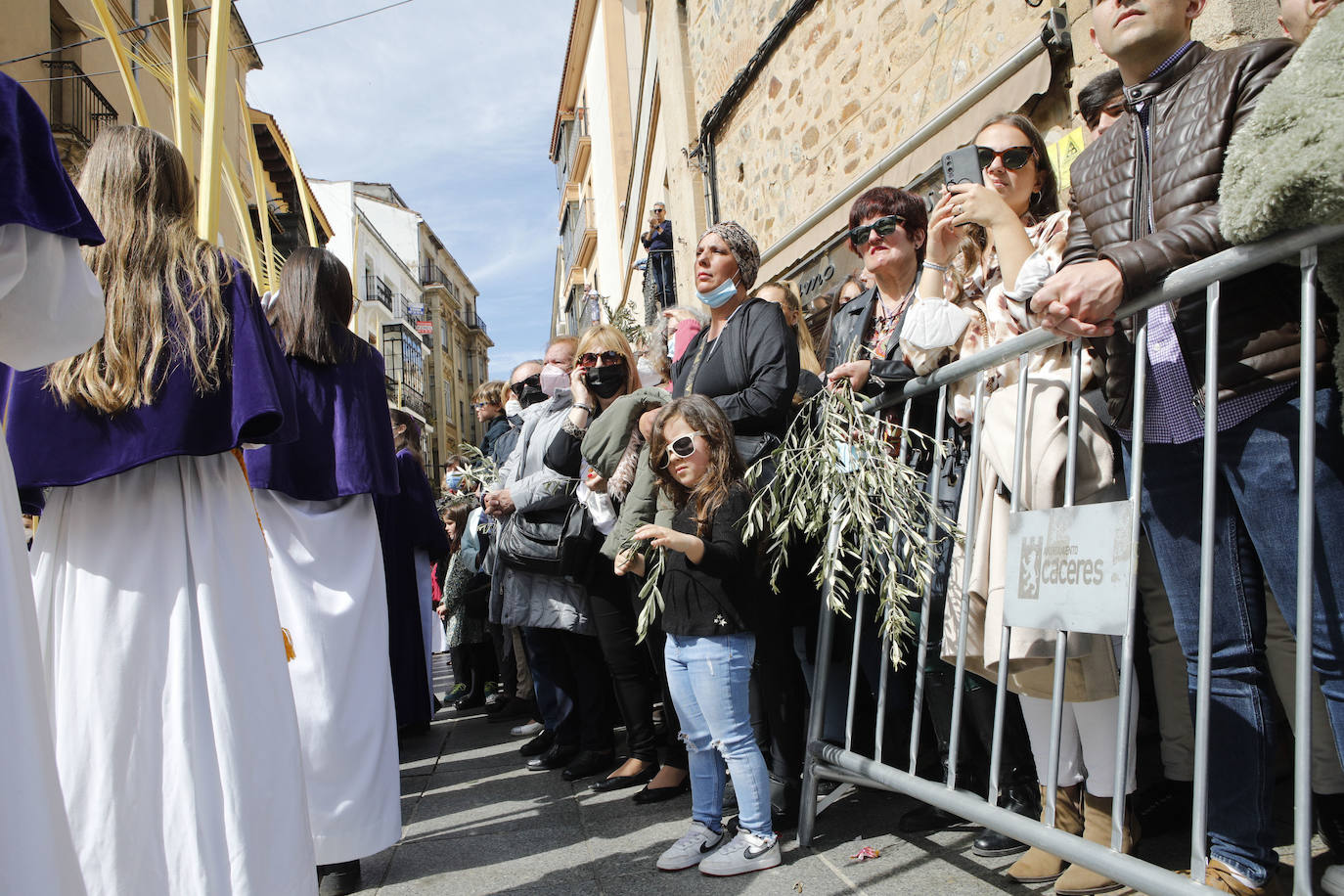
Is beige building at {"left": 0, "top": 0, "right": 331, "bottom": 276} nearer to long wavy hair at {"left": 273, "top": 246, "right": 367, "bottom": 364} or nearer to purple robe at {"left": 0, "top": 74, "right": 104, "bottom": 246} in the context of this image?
long wavy hair at {"left": 273, "top": 246, "right": 367, "bottom": 364}

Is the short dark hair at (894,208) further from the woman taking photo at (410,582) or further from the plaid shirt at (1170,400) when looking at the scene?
the woman taking photo at (410,582)

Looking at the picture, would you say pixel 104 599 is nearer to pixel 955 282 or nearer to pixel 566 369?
pixel 955 282

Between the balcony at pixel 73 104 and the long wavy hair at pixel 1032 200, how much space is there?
13.7 m

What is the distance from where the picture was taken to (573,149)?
102 feet

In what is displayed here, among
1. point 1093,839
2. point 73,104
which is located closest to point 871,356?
point 1093,839

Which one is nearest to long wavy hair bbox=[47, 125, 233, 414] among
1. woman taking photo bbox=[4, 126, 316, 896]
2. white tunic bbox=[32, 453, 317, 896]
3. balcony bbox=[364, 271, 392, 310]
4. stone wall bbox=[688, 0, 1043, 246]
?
woman taking photo bbox=[4, 126, 316, 896]

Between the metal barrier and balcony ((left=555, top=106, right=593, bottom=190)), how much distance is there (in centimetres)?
2614

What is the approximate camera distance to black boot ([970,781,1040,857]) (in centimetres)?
276

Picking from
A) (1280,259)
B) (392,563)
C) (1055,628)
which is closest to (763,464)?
(1055,628)

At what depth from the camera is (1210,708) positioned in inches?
80.4

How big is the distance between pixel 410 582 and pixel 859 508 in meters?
2.88

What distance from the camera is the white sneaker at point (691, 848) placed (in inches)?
116

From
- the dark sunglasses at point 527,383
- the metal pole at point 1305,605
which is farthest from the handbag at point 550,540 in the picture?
the metal pole at point 1305,605

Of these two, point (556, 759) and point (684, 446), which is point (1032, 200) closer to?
point (684, 446)
